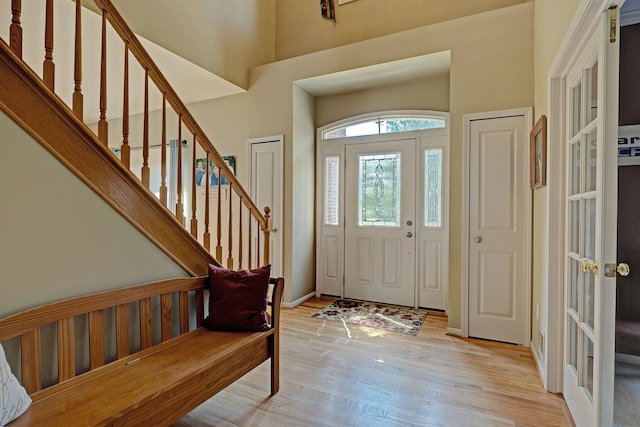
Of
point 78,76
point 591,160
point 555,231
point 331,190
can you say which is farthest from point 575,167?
point 331,190

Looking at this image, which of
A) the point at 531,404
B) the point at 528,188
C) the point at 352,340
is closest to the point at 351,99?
the point at 528,188

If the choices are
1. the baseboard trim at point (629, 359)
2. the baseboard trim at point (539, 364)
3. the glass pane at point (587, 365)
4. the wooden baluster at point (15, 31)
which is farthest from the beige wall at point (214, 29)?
the baseboard trim at point (629, 359)

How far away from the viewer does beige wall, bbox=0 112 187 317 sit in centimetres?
137

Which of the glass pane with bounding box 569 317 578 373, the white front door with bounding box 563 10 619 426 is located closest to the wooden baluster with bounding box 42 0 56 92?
the white front door with bounding box 563 10 619 426

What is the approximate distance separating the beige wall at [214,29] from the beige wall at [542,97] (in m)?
3.09

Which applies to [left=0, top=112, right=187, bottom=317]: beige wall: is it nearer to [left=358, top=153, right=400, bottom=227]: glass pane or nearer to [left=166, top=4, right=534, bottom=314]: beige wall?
[left=166, top=4, right=534, bottom=314]: beige wall

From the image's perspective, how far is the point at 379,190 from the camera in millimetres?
4227

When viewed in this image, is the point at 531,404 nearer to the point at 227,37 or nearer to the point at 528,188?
the point at 528,188

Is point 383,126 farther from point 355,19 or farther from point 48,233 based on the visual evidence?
point 48,233

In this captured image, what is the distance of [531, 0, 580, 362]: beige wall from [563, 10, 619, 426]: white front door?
0.27m

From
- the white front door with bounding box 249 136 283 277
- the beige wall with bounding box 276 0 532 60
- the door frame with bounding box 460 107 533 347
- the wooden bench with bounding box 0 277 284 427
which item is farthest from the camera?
the white front door with bounding box 249 136 283 277

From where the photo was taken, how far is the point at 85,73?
3.80 meters

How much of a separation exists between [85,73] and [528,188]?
15.6 ft

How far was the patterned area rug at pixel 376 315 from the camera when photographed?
342 cm
